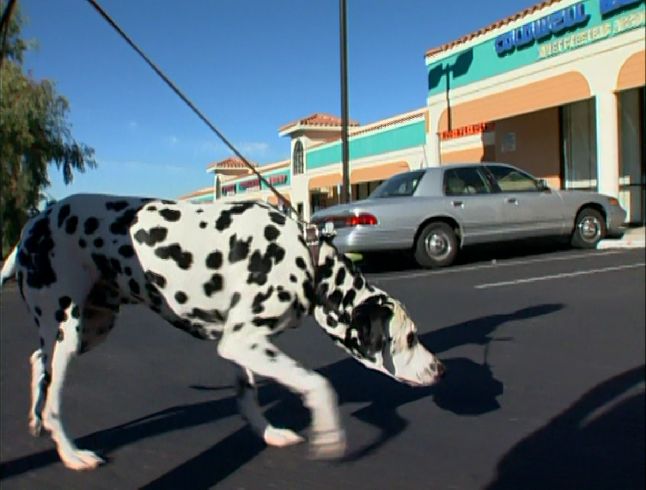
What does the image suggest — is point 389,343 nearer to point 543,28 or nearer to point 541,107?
point 543,28

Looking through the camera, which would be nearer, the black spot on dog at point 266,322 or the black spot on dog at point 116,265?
the black spot on dog at point 266,322

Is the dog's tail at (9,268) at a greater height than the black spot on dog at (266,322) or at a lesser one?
greater

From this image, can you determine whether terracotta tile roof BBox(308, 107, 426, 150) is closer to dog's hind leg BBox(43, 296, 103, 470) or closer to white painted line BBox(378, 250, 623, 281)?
white painted line BBox(378, 250, 623, 281)

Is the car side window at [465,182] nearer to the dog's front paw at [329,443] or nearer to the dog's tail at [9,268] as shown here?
the dog's tail at [9,268]

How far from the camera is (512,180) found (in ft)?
37.7

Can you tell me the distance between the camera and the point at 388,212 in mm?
10523

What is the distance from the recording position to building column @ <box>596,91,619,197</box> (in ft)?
46.2

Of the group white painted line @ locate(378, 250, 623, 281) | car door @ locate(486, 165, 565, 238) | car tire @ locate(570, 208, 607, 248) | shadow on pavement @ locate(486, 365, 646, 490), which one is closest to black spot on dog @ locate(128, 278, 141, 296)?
shadow on pavement @ locate(486, 365, 646, 490)

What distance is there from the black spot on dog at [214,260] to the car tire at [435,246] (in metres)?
8.16

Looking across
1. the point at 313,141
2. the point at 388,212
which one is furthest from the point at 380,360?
the point at 313,141

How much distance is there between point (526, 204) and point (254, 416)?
8.77m

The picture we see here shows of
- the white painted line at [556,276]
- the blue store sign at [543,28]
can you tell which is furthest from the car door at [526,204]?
the blue store sign at [543,28]

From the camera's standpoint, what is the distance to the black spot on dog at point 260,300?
280cm

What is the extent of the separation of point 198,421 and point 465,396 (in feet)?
5.45
